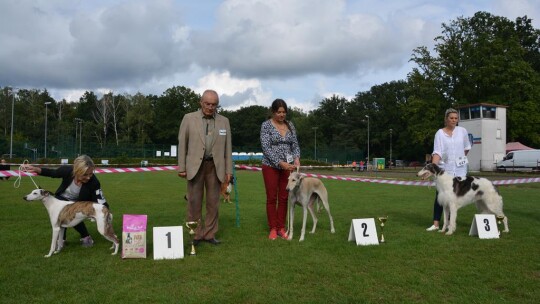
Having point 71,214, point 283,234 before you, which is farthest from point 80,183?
point 283,234

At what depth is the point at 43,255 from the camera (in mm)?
5496

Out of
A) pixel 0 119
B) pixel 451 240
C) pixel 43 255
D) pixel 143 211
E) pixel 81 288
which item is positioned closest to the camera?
pixel 81 288

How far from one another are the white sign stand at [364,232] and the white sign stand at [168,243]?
2.60 m

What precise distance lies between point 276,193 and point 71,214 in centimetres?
302

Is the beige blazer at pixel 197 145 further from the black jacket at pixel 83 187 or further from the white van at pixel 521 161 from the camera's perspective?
the white van at pixel 521 161

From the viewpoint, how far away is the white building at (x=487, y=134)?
4055 cm

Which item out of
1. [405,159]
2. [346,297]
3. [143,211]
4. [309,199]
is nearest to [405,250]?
[309,199]

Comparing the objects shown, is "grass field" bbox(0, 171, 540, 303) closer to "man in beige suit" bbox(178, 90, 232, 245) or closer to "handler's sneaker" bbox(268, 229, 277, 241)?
"handler's sneaker" bbox(268, 229, 277, 241)

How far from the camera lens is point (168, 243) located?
17.8 feet

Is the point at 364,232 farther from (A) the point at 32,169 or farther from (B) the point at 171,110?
(B) the point at 171,110

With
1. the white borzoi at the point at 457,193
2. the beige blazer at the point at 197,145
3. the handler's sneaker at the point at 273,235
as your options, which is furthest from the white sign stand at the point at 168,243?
the white borzoi at the point at 457,193

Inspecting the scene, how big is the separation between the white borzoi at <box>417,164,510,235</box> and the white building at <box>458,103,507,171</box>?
120 ft

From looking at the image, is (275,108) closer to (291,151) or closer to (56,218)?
(291,151)

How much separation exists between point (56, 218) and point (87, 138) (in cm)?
7873
